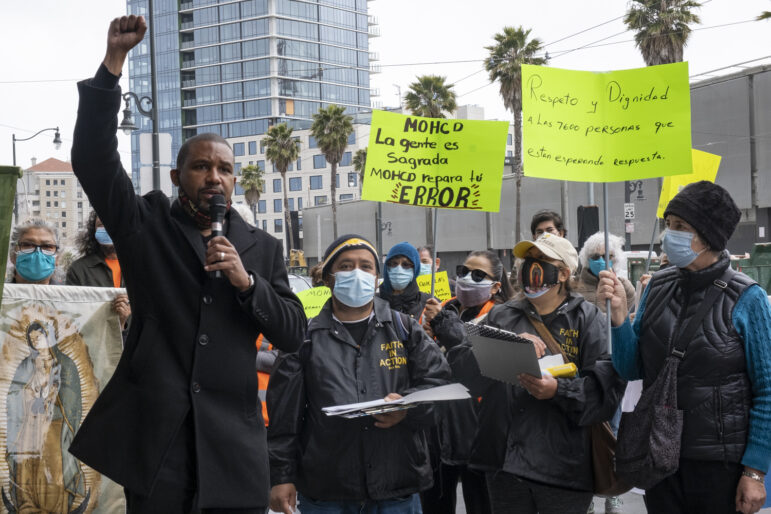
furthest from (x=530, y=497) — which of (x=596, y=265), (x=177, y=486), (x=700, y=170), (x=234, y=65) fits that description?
(x=234, y=65)

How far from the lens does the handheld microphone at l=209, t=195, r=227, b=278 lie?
2.69 metres

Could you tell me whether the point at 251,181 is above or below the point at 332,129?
below

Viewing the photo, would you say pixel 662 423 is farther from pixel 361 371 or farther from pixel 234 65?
pixel 234 65

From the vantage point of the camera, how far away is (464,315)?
5.74 meters

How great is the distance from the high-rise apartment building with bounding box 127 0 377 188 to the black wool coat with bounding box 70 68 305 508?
118452 mm

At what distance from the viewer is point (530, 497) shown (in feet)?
13.3

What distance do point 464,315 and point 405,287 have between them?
516mm

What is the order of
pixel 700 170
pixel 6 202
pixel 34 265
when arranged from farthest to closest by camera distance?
pixel 700 170 → pixel 34 265 → pixel 6 202

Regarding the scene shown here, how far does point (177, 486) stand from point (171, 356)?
0.41 metres

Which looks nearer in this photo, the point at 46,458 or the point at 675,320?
the point at 675,320

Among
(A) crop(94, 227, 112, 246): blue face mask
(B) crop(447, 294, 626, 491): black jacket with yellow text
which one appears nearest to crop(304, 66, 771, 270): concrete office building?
(A) crop(94, 227, 112, 246): blue face mask

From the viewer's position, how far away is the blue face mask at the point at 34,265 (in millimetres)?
5402

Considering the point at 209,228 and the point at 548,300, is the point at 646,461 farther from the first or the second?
the point at 209,228

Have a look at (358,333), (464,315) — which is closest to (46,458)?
(358,333)
